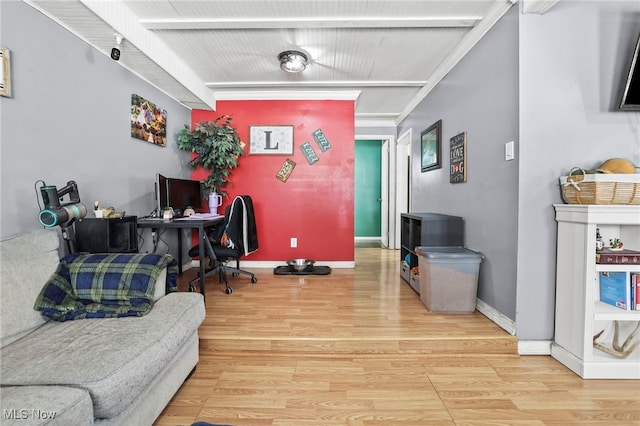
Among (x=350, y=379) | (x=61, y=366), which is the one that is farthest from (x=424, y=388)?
(x=61, y=366)

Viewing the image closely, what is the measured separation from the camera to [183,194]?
312cm

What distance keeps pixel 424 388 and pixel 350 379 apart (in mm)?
422

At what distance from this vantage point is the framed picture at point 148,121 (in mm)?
2680

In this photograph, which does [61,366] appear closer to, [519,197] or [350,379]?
[350,379]

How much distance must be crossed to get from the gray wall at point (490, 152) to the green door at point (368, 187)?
11.5ft

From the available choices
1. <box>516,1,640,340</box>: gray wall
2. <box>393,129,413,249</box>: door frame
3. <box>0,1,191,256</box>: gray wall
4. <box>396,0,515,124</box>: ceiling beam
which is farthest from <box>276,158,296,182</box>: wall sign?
<box>516,1,640,340</box>: gray wall

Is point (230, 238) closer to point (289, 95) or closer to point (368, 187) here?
point (289, 95)

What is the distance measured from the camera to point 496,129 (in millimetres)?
2127

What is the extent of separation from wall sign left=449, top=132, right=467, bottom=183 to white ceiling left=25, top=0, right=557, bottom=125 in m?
0.76

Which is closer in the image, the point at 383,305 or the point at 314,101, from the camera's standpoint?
the point at 383,305

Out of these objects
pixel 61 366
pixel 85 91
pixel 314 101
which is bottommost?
pixel 61 366

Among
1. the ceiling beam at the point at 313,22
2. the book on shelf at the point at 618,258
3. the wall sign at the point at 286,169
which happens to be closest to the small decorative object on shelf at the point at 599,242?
the book on shelf at the point at 618,258

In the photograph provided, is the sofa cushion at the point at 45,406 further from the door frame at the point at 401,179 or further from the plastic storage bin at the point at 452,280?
the door frame at the point at 401,179

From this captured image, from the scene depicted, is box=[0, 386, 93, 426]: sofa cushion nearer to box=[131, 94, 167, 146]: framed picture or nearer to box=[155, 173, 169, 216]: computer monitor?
box=[155, 173, 169, 216]: computer monitor
